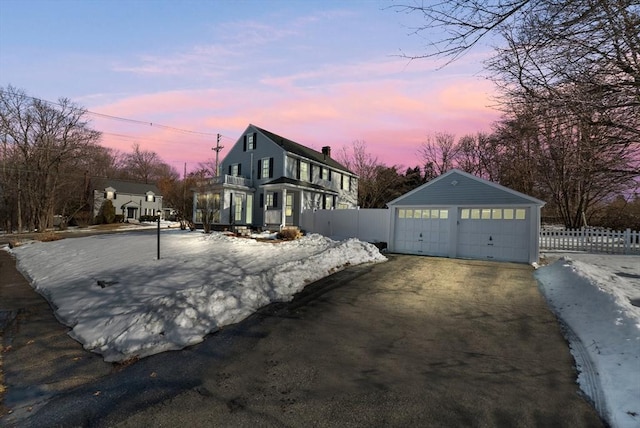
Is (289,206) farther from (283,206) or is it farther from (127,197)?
(127,197)

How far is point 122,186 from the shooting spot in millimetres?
49000

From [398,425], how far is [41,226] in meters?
41.2

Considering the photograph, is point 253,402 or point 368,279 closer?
point 253,402

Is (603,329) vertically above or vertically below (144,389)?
above

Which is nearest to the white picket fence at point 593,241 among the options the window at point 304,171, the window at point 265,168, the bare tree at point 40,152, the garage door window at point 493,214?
the garage door window at point 493,214

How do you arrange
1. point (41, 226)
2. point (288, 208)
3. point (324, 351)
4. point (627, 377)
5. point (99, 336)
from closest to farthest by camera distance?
point (627, 377) → point (324, 351) → point (99, 336) → point (288, 208) → point (41, 226)

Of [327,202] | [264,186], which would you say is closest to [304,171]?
[327,202]

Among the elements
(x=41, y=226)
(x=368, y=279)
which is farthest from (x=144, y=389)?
(x=41, y=226)

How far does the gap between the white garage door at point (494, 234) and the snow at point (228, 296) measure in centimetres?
199

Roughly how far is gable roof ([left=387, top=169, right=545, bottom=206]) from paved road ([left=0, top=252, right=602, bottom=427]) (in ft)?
22.9

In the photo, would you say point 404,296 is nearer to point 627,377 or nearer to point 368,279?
point 368,279

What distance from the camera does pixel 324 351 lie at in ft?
15.2

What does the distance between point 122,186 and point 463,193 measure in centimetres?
5071

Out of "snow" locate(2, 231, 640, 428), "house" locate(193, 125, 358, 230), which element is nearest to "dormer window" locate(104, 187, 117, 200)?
"house" locate(193, 125, 358, 230)
